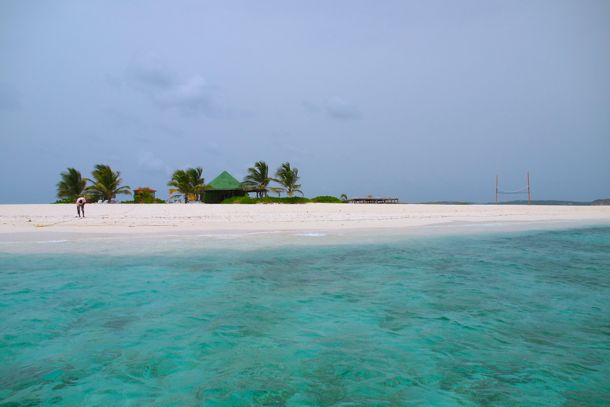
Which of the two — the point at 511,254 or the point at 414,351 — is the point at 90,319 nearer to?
the point at 414,351

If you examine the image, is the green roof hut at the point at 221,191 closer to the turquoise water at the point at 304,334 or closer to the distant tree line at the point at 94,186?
the distant tree line at the point at 94,186

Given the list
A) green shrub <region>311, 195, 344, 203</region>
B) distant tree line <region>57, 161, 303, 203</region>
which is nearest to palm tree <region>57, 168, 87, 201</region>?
distant tree line <region>57, 161, 303, 203</region>

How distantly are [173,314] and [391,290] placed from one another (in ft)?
10.6

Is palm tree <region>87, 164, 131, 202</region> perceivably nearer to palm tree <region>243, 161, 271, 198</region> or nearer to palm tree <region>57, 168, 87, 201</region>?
palm tree <region>57, 168, 87, 201</region>

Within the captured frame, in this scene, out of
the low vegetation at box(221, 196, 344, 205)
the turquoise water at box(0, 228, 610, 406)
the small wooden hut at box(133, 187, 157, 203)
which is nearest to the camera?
the turquoise water at box(0, 228, 610, 406)

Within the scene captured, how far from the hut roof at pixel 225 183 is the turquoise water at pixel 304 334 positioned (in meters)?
30.7

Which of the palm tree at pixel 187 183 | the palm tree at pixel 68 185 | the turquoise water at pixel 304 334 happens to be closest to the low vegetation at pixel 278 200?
the palm tree at pixel 187 183

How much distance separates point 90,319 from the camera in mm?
4504

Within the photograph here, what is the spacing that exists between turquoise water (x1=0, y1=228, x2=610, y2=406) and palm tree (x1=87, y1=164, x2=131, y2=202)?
102ft

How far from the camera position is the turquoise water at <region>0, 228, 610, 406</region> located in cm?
278

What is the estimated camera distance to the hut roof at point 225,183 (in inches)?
1510

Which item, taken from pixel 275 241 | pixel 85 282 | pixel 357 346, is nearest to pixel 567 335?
pixel 357 346

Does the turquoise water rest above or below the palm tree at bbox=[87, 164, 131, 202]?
below

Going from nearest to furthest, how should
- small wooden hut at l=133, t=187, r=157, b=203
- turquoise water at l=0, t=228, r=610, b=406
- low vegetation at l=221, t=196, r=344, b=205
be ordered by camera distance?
1. turquoise water at l=0, t=228, r=610, b=406
2. low vegetation at l=221, t=196, r=344, b=205
3. small wooden hut at l=133, t=187, r=157, b=203
